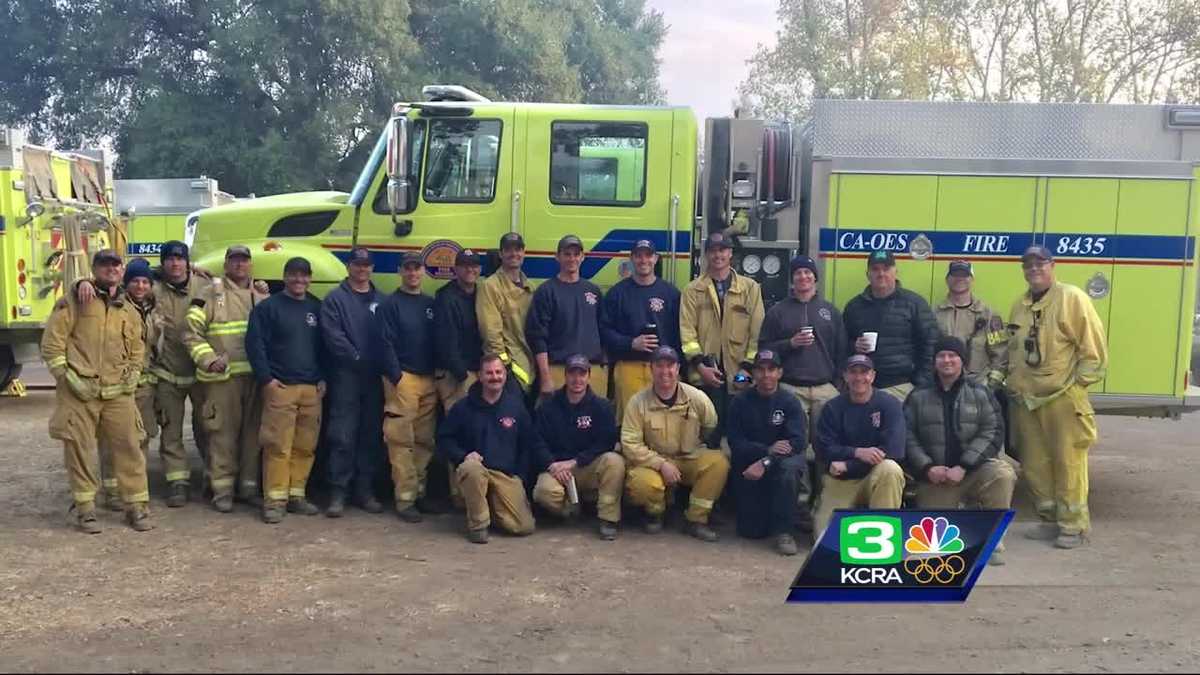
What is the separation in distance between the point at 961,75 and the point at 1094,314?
25.6 meters

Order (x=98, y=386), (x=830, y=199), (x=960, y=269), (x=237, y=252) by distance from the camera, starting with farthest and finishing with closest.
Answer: (x=830, y=199)
(x=237, y=252)
(x=960, y=269)
(x=98, y=386)

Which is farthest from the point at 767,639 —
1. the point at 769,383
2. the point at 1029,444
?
the point at 1029,444

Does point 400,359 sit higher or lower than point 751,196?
lower

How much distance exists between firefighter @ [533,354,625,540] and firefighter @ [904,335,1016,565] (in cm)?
200

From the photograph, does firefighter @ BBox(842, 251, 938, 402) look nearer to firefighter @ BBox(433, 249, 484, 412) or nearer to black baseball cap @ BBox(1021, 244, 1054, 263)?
black baseball cap @ BBox(1021, 244, 1054, 263)

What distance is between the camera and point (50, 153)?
12594 mm

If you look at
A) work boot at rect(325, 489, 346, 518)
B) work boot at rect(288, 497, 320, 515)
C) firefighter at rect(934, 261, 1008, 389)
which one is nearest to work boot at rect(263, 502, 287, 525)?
work boot at rect(288, 497, 320, 515)

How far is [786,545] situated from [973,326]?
83.8 inches

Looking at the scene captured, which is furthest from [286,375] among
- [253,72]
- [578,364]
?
[253,72]

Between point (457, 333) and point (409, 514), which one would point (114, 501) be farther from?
point (457, 333)

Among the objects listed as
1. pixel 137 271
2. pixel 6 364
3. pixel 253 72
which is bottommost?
pixel 6 364

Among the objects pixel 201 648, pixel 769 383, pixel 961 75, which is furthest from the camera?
pixel 961 75

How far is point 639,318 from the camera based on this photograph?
23.7 ft

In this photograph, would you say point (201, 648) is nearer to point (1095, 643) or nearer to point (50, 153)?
point (1095, 643)
